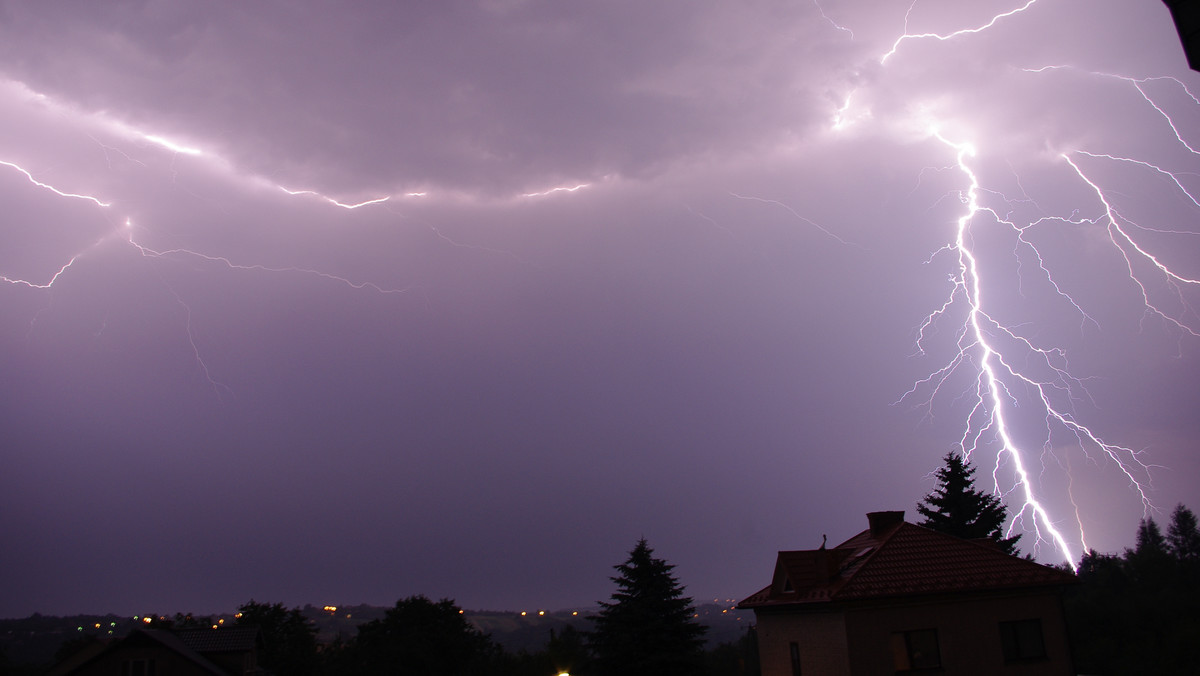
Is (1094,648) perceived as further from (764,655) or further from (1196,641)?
(764,655)

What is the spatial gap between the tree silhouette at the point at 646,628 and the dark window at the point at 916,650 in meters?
9.57

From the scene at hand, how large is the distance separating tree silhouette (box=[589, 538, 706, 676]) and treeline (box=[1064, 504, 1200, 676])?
40.4 feet

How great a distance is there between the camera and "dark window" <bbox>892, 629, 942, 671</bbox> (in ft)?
49.8

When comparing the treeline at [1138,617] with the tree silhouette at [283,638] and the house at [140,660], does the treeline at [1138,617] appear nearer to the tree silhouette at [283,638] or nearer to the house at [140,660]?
the house at [140,660]

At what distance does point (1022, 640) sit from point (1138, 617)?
940 inches

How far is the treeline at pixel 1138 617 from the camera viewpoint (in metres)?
27.7

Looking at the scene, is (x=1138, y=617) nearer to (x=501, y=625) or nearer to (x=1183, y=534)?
(x=1183, y=534)

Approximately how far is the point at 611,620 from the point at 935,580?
12197mm

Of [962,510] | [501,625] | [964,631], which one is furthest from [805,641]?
[501,625]

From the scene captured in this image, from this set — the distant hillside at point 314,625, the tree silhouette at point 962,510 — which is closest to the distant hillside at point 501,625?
the distant hillside at point 314,625

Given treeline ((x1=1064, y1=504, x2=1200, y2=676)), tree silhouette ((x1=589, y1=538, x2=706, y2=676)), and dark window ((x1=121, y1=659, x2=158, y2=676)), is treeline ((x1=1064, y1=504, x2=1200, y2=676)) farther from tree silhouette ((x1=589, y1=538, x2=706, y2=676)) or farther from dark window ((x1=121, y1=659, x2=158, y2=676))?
dark window ((x1=121, y1=659, x2=158, y2=676))

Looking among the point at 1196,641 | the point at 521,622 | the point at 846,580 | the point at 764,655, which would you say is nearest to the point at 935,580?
the point at 846,580

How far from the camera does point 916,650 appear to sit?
50.2ft

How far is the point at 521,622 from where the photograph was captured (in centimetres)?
15962
